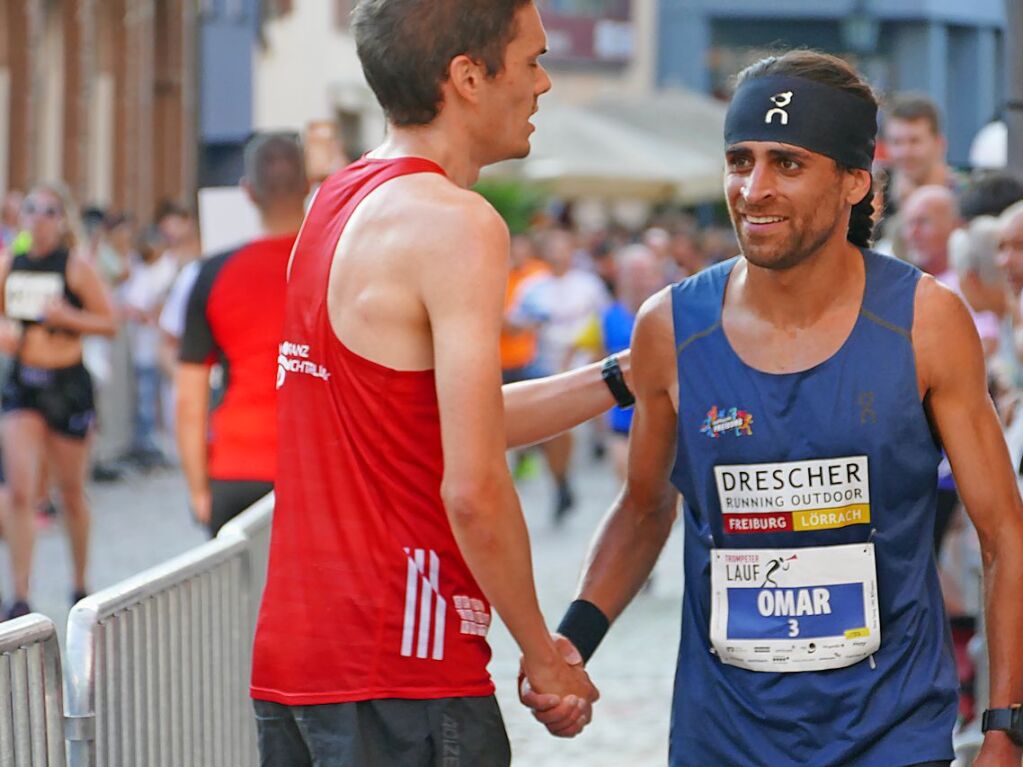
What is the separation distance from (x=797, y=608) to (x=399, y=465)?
0.78 meters

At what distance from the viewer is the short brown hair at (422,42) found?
355 cm

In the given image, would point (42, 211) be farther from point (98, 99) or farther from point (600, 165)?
point (600, 165)

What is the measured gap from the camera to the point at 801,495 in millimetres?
3750

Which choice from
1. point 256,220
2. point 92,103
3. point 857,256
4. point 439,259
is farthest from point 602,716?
point 92,103

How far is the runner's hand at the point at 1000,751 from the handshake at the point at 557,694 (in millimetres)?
687

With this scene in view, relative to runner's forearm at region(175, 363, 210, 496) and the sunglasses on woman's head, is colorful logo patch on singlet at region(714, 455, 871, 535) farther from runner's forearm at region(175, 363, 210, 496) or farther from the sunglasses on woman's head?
the sunglasses on woman's head

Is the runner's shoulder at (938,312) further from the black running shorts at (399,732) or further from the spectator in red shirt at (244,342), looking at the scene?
the spectator in red shirt at (244,342)

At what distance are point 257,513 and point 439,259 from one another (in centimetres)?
230

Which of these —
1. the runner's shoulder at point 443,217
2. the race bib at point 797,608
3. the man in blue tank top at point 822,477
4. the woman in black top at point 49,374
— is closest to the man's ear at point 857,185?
the man in blue tank top at point 822,477

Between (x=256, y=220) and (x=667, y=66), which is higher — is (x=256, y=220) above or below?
below

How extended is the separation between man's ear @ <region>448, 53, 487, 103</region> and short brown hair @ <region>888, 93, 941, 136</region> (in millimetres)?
6082

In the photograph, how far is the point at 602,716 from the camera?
27.6 feet

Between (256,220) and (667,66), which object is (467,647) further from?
(667,66)

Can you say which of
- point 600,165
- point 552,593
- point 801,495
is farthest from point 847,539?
point 600,165
